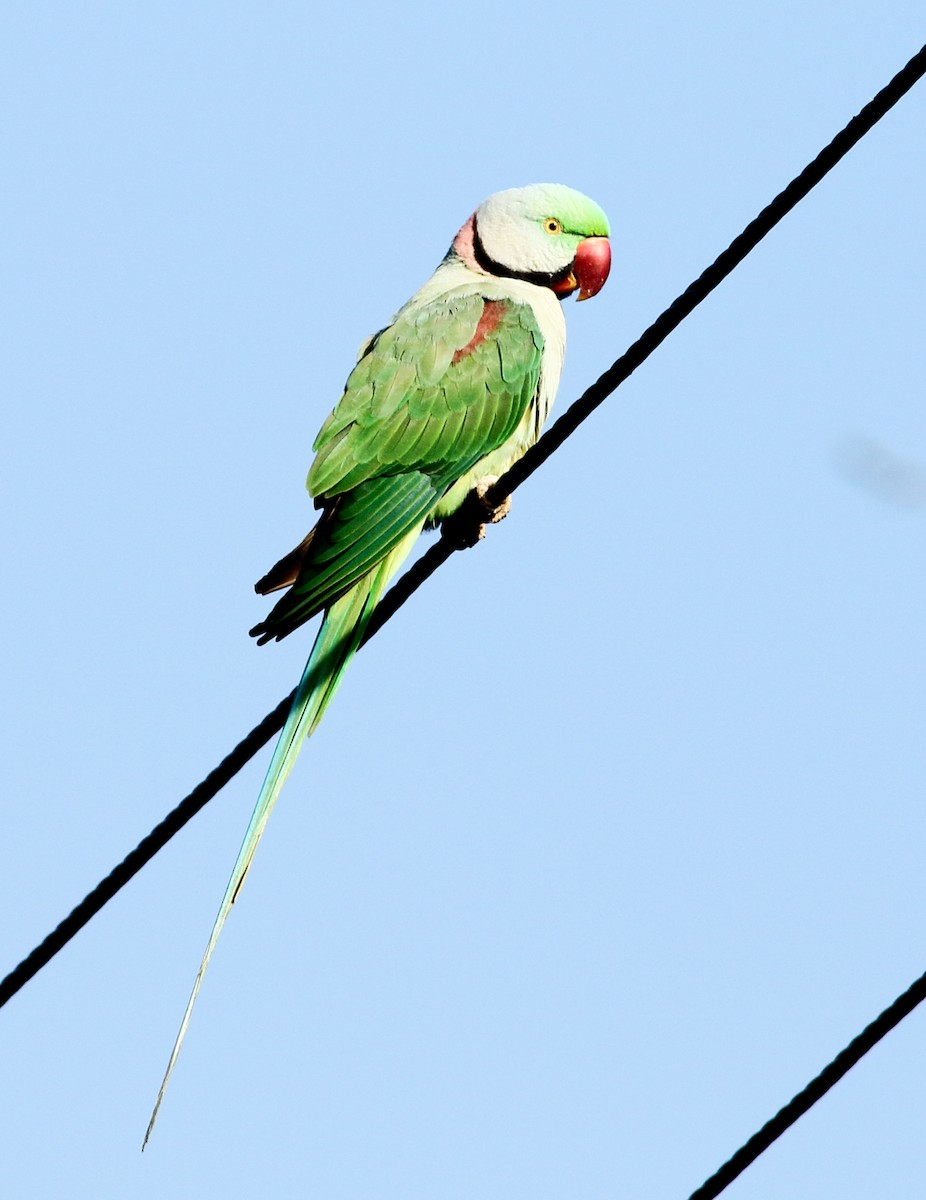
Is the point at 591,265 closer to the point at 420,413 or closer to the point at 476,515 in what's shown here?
the point at 420,413

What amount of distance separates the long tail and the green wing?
96mm

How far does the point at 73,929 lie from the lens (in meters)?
2.80

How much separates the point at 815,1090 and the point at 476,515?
245cm

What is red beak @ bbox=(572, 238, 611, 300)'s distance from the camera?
5.16 metres

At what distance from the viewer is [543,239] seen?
5086 millimetres

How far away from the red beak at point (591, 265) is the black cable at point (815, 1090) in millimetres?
3466

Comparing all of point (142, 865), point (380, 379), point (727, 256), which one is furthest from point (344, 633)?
point (727, 256)

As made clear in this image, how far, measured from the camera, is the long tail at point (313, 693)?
10.7 ft

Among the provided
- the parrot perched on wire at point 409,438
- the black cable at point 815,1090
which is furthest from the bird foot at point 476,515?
the black cable at point 815,1090

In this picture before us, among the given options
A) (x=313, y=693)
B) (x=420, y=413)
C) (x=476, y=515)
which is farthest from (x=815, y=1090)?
(x=420, y=413)

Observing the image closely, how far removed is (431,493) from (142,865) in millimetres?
1808

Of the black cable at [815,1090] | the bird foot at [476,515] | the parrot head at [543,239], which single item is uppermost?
the parrot head at [543,239]

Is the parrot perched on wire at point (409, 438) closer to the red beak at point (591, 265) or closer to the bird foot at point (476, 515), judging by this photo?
the bird foot at point (476, 515)

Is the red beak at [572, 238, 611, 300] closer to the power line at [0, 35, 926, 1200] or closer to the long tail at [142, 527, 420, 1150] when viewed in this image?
the long tail at [142, 527, 420, 1150]
